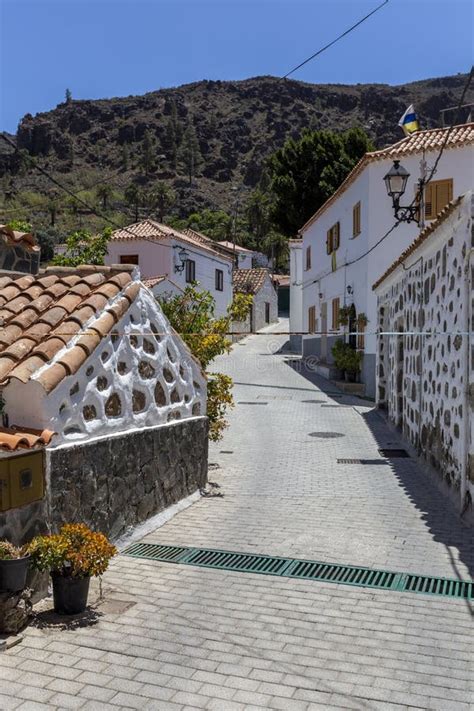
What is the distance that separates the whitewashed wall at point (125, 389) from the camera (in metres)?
5.79

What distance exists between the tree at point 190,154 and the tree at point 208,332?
89680 millimetres

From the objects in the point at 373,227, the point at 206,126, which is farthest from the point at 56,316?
the point at 206,126

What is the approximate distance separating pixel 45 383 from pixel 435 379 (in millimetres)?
6525

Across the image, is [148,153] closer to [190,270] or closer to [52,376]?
[190,270]

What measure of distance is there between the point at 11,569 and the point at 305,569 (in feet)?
9.60

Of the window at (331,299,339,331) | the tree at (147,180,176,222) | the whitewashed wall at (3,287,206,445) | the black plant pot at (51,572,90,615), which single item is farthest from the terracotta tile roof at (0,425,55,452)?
the tree at (147,180,176,222)

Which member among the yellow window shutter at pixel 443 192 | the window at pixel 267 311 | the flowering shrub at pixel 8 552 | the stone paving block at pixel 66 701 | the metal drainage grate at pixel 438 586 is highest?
the yellow window shutter at pixel 443 192

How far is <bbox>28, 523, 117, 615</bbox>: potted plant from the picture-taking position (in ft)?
16.7

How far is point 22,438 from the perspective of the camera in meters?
5.33

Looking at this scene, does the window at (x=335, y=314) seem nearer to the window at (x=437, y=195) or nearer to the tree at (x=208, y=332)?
the window at (x=437, y=195)

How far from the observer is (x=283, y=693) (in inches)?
162

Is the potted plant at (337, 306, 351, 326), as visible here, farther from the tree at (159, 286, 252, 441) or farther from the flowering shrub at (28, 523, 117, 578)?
the flowering shrub at (28, 523, 117, 578)

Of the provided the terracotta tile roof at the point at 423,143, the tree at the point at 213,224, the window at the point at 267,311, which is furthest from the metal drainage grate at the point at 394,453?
the tree at the point at 213,224

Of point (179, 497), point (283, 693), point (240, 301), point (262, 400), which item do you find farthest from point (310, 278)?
point (283, 693)
